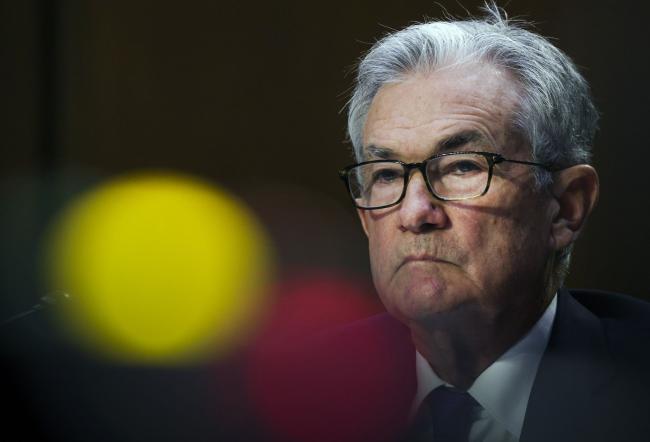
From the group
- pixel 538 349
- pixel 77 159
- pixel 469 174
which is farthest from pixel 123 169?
pixel 538 349

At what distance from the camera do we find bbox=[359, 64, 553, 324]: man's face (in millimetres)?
1297

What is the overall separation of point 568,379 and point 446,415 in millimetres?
227

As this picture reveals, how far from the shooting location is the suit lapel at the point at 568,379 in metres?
1.30

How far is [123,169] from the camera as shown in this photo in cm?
194

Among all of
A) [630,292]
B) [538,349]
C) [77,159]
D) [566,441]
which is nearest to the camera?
[566,441]

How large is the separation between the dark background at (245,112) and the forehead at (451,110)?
509 millimetres

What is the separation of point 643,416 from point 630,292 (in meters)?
0.56

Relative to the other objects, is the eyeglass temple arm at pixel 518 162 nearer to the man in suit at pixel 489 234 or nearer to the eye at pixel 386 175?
the man in suit at pixel 489 234

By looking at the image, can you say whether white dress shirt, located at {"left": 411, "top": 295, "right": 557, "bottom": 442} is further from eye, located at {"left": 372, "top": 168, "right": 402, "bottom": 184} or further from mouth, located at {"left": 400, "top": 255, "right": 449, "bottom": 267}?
eye, located at {"left": 372, "top": 168, "right": 402, "bottom": 184}

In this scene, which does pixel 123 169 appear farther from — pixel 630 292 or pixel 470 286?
pixel 630 292

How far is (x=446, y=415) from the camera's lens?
4.53ft

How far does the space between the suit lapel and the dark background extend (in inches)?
16.2

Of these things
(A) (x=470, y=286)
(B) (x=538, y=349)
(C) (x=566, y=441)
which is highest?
(A) (x=470, y=286)

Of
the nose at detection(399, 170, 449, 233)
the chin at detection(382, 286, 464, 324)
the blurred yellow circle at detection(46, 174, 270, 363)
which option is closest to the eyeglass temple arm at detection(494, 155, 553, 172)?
the nose at detection(399, 170, 449, 233)
